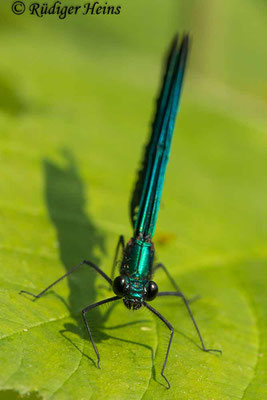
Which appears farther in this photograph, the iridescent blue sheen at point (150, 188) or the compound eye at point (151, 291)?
the iridescent blue sheen at point (150, 188)

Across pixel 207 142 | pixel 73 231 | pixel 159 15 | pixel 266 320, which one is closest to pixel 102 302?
pixel 73 231

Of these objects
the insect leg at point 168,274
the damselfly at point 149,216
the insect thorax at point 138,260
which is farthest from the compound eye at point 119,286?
the insect leg at point 168,274

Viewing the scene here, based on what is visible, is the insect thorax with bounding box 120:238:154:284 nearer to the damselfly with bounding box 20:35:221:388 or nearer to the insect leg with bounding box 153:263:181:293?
the damselfly with bounding box 20:35:221:388

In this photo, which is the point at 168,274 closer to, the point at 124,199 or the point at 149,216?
the point at 149,216

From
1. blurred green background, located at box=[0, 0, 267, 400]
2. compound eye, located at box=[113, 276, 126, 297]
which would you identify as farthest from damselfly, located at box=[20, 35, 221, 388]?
blurred green background, located at box=[0, 0, 267, 400]

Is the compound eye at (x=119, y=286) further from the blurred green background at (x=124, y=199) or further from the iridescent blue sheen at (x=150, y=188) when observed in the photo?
the blurred green background at (x=124, y=199)
